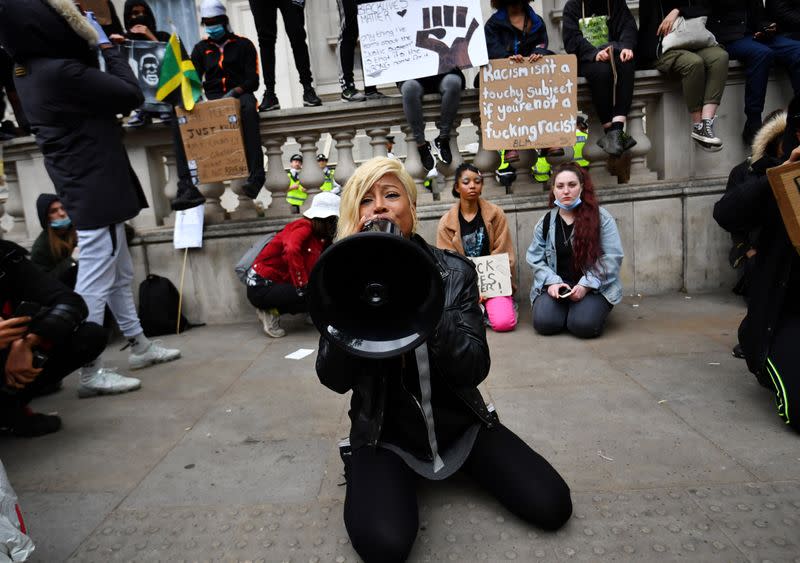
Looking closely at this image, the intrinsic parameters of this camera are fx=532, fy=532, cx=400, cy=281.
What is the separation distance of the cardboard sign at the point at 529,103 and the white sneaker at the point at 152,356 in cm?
331

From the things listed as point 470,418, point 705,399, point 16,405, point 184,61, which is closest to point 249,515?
point 470,418

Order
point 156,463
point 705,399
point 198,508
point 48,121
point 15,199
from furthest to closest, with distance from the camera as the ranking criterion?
point 15,199
point 48,121
point 705,399
point 156,463
point 198,508

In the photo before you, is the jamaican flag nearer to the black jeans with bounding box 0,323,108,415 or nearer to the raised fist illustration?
the raised fist illustration

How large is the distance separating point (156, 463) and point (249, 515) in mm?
783

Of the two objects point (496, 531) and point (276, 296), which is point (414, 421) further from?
point (276, 296)

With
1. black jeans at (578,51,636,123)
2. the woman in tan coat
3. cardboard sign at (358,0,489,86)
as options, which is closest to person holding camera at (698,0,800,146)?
black jeans at (578,51,636,123)

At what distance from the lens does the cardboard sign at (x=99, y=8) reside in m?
4.64

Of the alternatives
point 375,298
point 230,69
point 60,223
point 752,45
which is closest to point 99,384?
point 60,223

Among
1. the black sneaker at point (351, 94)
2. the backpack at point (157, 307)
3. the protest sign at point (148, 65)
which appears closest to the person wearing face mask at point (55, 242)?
the backpack at point (157, 307)

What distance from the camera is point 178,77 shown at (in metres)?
4.84

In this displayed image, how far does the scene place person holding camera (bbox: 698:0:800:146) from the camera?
186 inches

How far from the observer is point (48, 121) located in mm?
3445

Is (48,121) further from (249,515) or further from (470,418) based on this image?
(470,418)

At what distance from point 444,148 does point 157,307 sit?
10.2ft
